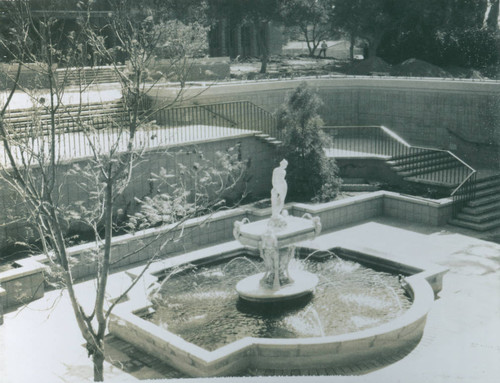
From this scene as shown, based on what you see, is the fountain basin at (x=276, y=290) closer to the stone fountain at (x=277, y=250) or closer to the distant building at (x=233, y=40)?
the stone fountain at (x=277, y=250)

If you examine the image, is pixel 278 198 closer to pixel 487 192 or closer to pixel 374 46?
pixel 487 192

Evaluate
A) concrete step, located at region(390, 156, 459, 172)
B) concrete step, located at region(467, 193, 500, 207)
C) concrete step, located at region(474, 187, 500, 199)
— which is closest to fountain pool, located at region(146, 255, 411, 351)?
concrete step, located at region(467, 193, 500, 207)

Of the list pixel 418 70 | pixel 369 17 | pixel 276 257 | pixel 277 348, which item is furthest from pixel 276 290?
pixel 369 17

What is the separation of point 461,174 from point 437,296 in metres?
8.29

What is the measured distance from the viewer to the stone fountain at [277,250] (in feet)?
36.5

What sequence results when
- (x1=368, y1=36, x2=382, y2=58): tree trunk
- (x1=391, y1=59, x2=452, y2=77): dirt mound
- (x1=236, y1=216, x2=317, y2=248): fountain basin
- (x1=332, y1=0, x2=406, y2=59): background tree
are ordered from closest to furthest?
(x1=236, y1=216, x2=317, y2=248): fountain basin < (x1=391, y1=59, x2=452, y2=77): dirt mound < (x1=332, y1=0, x2=406, y2=59): background tree < (x1=368, y1=36, x2=382, y2=58): tree trunk

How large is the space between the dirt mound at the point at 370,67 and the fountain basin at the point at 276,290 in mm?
22902

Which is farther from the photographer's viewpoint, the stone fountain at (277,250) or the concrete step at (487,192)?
the concrete step at (487,192)

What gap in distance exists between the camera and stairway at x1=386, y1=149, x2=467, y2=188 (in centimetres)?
1859

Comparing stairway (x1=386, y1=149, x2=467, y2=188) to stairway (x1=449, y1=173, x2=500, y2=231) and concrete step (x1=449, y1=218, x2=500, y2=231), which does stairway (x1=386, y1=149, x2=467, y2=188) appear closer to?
stairway (x1=449, y1=173, x2=500, y2=231)

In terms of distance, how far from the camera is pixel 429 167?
19.5m

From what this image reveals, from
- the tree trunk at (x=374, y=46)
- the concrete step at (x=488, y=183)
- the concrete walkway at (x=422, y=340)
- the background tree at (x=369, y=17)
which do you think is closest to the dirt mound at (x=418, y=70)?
the background tree at (x=369, y=17)

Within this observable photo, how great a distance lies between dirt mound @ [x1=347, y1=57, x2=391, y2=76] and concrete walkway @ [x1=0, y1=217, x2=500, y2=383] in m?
20.2

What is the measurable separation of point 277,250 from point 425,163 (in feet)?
32.3
